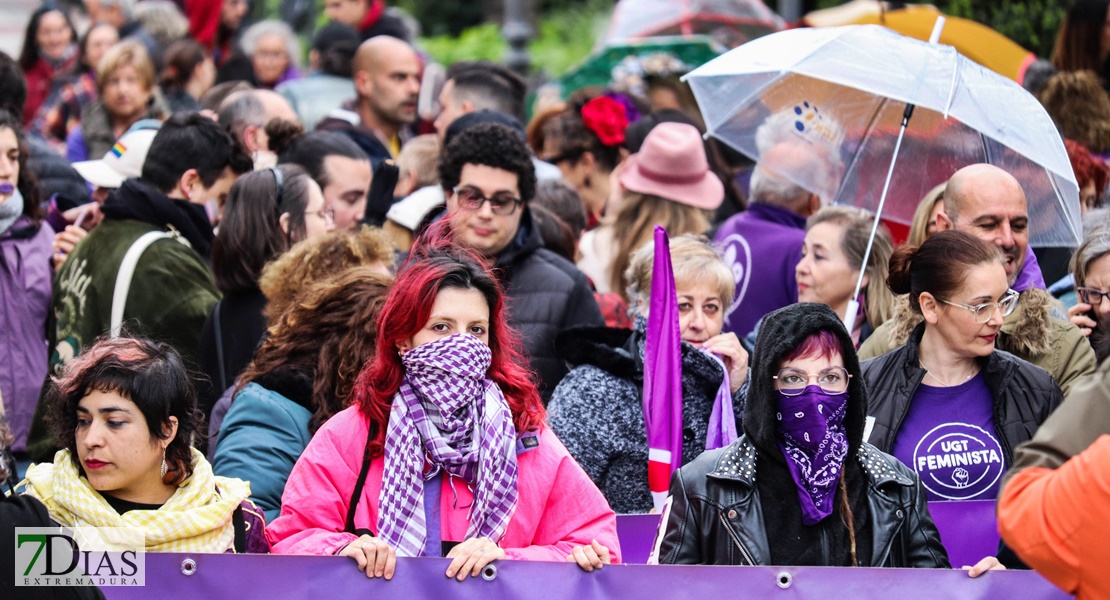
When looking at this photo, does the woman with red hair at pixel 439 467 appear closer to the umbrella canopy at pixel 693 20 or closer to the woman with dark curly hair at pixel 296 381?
the woman with dark curly hair at pixel 296 381

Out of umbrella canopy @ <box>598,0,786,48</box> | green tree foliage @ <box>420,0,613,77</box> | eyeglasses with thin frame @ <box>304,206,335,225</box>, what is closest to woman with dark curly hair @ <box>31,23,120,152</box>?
umbrella canopy @ <box>598,0,786,48</box>

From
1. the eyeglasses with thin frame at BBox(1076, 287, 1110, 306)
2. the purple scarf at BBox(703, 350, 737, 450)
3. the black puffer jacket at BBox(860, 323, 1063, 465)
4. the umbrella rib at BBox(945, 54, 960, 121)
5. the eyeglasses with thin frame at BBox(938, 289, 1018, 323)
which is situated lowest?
the purple scarf at BBox(703, 350, 737, 450)

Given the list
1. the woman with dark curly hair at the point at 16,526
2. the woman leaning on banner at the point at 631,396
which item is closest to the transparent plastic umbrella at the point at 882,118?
the woman leaning on banner at the point at 631,396

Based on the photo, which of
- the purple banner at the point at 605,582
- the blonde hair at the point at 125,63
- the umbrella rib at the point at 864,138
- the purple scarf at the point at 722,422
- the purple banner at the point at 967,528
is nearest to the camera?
the purple banner at the point at 605,582

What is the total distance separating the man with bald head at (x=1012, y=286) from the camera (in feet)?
16.6

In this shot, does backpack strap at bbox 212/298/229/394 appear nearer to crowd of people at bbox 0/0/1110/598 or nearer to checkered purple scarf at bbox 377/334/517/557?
crowd of people at bbox 0/0/1110/598

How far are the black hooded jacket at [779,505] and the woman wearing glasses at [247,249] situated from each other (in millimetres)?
2274

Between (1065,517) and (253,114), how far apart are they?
6192mm

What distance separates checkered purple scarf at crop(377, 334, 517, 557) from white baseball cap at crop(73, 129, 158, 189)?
3.56m

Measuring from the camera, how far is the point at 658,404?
4.96 meters

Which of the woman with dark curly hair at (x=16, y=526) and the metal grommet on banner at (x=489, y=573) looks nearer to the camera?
the woman with dark curly hair at (x=16, y=526)

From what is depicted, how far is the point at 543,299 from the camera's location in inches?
238

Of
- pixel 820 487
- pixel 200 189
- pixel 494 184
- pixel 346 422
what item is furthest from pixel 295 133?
pixel 820 487

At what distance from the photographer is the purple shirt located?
659cm
